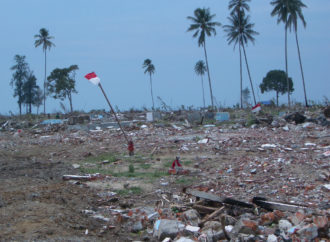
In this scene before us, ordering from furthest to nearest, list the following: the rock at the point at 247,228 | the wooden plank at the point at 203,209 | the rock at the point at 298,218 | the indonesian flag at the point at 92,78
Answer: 1. the indonesian flag at the point at 92,78
2. the wooden plank at the point at 203,209
3. the rock at the point at 298,218
4. the rock at the point at 247,228

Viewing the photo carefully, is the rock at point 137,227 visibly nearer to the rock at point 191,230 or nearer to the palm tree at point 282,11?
the rock at point 191,230

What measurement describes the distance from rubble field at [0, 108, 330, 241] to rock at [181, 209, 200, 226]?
0.02 meters

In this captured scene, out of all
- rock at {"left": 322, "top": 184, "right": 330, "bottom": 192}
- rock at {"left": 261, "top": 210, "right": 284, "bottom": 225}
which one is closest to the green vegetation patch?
rock at {"left": 261, "top": 210, "right": 284, "bottom": 225}

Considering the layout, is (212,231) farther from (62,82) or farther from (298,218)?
(62,82)

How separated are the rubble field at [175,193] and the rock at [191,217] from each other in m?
0.02

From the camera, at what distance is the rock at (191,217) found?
5039 mm

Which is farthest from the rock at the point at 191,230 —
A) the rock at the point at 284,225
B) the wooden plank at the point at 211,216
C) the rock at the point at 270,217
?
the rock at the point at 284,225

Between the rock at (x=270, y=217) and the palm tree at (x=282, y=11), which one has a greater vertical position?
the palm tree at (x=282, y=11)

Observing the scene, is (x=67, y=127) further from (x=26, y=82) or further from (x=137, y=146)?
(x=26, y=82)

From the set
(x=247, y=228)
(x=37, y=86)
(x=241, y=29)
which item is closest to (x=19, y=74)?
(x=37, y=86)

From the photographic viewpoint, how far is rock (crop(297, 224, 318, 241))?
4066 millimetres

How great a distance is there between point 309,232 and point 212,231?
3.46 feet

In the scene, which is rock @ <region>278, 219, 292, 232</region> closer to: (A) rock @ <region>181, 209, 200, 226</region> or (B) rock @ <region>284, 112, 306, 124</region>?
(A) rock @ <region>181, 209, 200, 226</region>

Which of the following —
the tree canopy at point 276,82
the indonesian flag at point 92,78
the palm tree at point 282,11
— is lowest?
the indonesian flag at point 92,78
